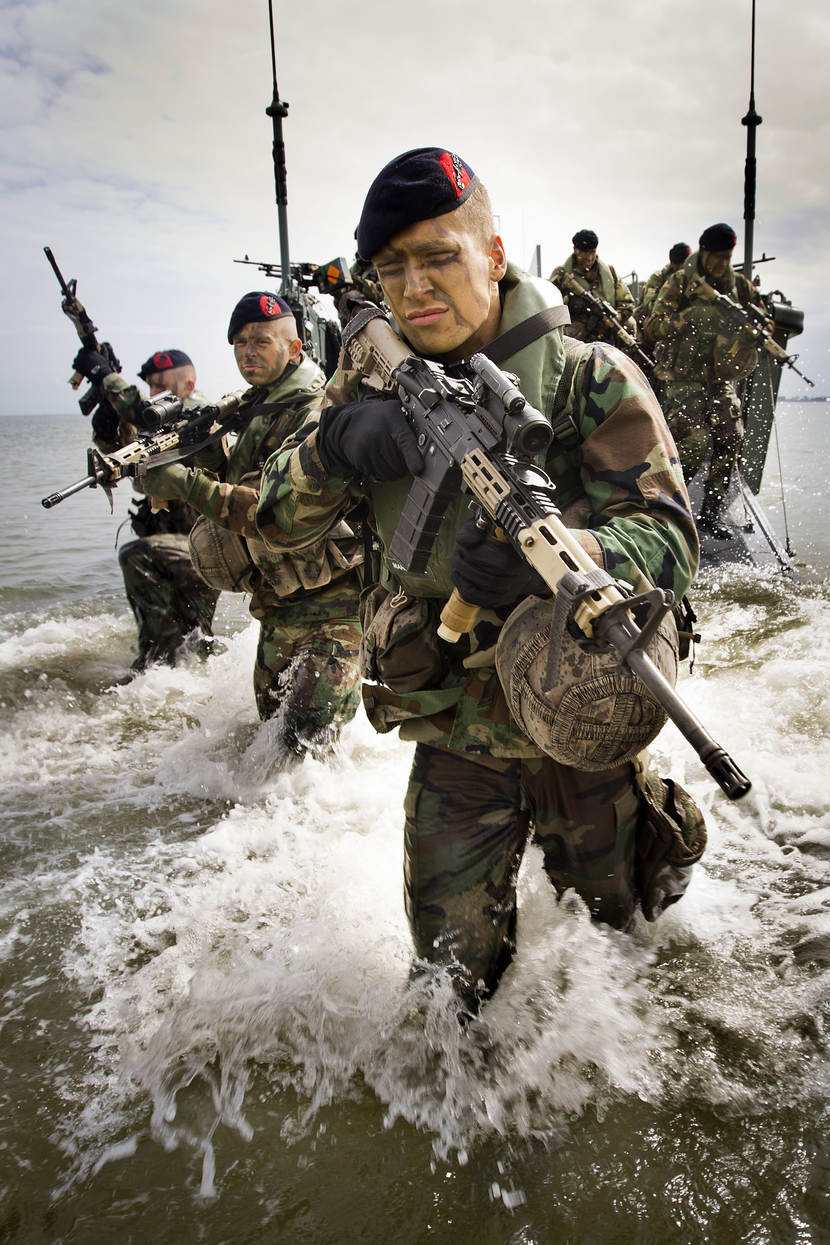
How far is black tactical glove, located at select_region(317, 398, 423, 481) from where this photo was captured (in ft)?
6.50

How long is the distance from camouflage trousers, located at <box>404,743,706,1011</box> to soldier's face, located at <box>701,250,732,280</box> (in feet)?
24.3

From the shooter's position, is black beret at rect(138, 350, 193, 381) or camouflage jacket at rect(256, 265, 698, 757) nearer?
camouflage jacket at rect(256, 265, 698, 757)

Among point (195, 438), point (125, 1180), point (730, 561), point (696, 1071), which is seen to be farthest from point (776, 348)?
point (125, 1180)

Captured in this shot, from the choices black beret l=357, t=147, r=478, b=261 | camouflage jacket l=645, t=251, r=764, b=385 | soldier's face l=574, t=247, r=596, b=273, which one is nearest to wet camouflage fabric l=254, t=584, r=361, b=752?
black beret l=357, t=147, r=478, b=261

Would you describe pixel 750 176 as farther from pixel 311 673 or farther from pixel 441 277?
pixel 441 277

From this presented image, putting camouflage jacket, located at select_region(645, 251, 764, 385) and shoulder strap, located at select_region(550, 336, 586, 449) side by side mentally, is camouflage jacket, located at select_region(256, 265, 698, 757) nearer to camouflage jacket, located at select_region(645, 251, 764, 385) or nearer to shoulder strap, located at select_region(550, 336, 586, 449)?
shoulder strap, located at select_region(550, 336, 586, 449)

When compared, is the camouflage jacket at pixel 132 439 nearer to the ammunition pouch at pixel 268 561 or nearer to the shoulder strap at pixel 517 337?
the ammunition pouch at pixel 268 561

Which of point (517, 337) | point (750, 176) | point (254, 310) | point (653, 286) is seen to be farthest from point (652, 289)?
point (517, 337)

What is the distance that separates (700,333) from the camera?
8.09 metres

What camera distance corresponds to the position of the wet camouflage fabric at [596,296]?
9.63 metres

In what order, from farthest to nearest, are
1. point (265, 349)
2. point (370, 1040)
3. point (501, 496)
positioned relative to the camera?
point (265, 349), point (370, 1040), point (501, 496)

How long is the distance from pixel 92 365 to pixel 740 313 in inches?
240

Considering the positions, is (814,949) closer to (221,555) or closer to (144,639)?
(221,555)

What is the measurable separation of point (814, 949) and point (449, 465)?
1.91 meters
